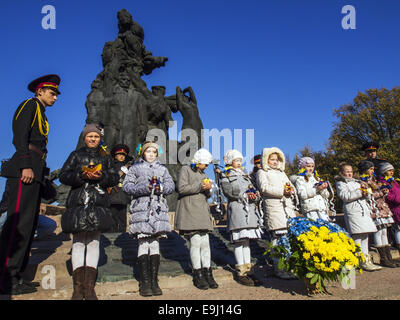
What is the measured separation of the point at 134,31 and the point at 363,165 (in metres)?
13.8

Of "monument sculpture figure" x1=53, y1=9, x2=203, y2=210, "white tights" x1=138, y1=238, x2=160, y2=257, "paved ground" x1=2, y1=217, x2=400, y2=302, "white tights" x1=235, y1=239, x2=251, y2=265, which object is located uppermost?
"monument sculpture figure" x1=53, y1=9, x2=203, y2=210

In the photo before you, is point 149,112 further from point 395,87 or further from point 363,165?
point 395,87

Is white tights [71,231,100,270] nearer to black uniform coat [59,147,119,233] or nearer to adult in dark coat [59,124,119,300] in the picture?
adult in dark coat [59,124,119,300]

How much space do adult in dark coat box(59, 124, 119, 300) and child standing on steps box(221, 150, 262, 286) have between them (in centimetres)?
172

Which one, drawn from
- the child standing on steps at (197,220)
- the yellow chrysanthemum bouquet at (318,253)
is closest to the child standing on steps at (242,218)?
the child standing on steps at (197,220)

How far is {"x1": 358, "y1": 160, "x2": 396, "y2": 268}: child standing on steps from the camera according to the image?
17.1 ft

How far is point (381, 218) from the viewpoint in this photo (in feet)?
17.5

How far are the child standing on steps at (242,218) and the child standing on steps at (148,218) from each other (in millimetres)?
993

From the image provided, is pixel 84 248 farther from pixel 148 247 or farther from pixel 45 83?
pixel 45 83

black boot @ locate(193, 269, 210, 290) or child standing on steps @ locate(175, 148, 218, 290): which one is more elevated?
child standing on steps @ locate(175, 148, 218, 290)

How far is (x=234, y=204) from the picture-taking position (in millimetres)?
4371

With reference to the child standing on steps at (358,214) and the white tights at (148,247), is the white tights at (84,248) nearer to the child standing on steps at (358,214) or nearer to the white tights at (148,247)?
the white tights at (148,247)

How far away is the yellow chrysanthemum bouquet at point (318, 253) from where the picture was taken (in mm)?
3145

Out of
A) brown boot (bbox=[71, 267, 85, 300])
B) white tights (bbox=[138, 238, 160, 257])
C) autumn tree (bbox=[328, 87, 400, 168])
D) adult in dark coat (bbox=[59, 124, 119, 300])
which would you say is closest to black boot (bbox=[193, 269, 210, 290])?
white tights (bbox=[138, 238, 160, 257])
